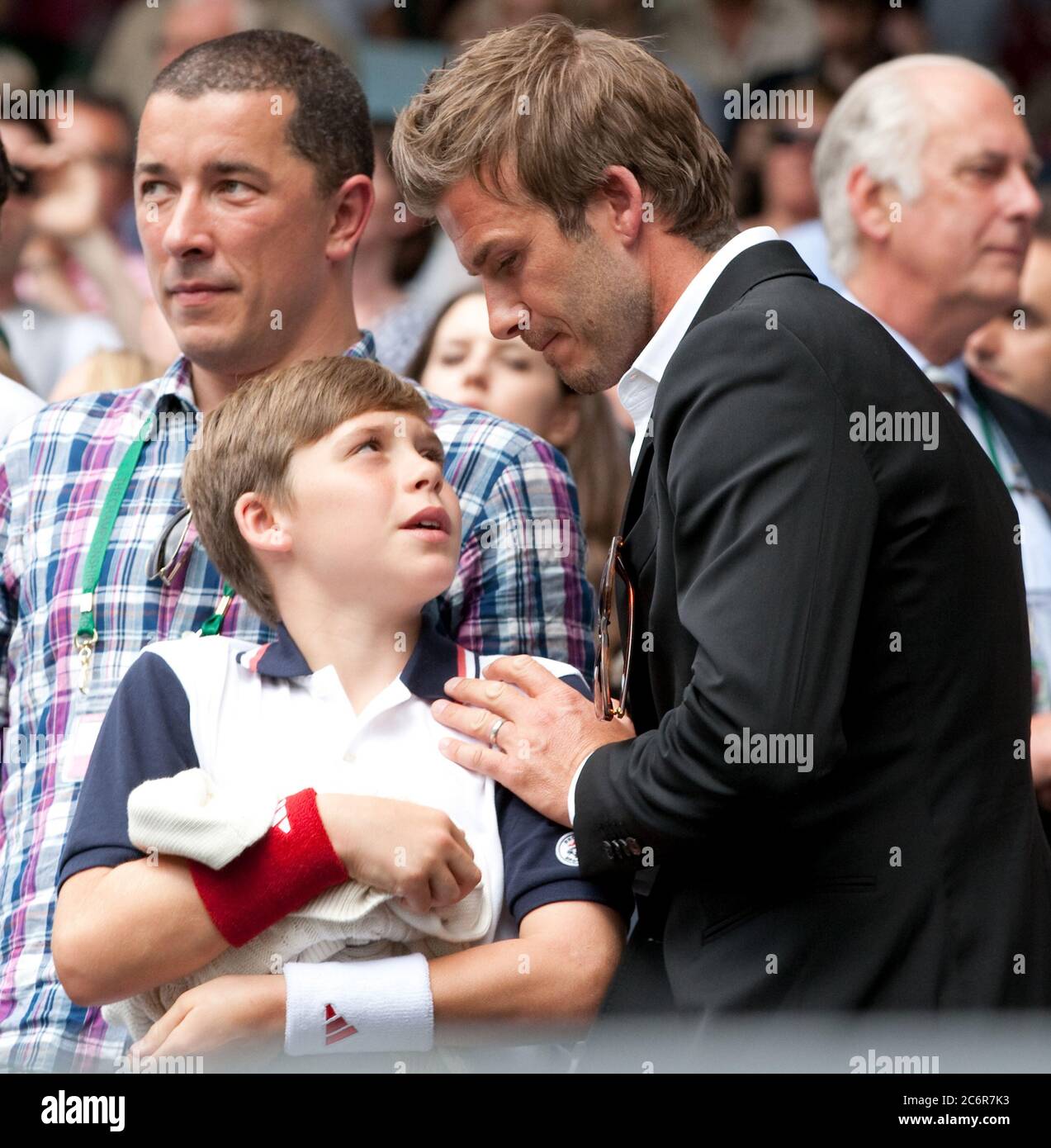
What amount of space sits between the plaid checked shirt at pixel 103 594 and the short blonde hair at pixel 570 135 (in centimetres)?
46

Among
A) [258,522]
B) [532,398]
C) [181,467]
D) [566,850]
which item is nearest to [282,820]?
[566,850]

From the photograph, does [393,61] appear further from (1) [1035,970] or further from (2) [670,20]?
(1) [1035,970]

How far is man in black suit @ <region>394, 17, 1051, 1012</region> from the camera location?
1.59 metres

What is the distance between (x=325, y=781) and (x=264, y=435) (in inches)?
17.5

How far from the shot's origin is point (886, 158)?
10.5 ft

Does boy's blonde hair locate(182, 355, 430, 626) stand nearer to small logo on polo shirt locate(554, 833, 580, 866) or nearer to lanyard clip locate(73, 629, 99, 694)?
lanyard clip locate(73, 629, 99, 694)

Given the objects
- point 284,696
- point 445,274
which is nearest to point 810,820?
point 284,696

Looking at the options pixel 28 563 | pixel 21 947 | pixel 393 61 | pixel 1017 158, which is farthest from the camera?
pixel 393 61

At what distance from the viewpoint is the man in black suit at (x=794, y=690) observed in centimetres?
159

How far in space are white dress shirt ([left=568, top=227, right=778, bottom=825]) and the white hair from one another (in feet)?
4.38

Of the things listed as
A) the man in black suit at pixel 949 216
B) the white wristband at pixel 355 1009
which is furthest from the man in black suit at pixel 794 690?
the man in black suit at pixel 949 216

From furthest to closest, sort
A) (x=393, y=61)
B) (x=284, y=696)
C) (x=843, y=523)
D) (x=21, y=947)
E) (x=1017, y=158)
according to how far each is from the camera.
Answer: (x=393, y=61)
(x=1017, y=158)
(x=21, y=947)
(x=284, y=696)
(x=843, y=523)

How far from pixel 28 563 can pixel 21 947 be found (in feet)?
1.77

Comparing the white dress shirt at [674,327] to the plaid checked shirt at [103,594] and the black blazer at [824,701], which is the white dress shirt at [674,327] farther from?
the plaid checked shirt at [103,594]
